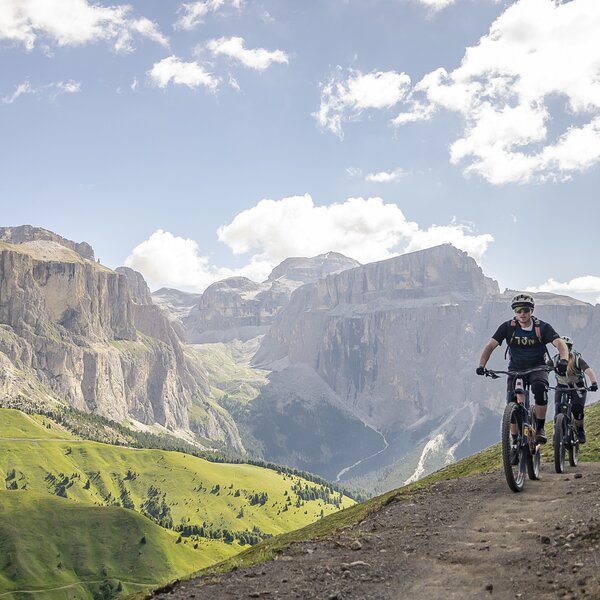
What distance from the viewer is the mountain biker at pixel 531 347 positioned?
19.5 m

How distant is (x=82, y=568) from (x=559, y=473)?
662ft

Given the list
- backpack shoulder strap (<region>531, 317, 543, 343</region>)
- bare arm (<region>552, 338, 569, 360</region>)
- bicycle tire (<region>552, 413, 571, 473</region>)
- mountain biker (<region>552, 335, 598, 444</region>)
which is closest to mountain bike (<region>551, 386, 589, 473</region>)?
bicycle tire (<region>552, 413, 571, 473</region>)

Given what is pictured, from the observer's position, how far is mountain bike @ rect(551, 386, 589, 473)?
21578mm

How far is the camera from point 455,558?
13.1 meters

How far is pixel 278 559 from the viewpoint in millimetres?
14703

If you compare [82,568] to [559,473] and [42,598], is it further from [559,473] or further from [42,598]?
[559,473]

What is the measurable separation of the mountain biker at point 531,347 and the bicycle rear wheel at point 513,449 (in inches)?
37.6

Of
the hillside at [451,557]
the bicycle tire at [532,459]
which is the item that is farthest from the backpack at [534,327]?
the hillside at [451,557]

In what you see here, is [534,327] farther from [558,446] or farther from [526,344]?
[558,446]

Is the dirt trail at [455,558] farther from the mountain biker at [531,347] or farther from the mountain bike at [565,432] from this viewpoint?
the mountain bike at [565,432]

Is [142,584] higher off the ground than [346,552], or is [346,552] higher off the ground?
[346,552]

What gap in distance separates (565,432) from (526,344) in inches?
226

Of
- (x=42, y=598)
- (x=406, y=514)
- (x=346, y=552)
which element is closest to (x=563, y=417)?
(x=406, y=514)

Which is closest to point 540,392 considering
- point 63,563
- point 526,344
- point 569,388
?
point 526,344
